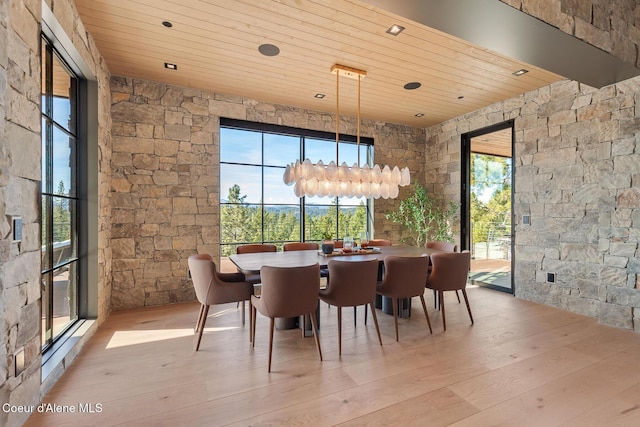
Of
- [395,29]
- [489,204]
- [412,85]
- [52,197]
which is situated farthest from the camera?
[489,204]

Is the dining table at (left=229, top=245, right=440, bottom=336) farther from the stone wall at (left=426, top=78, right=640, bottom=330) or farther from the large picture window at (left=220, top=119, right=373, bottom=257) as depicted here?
the stone wall at (left=426, top=78, right=640, bottom=330)

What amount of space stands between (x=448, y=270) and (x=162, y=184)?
3.78 m

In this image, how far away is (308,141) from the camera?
5086mm

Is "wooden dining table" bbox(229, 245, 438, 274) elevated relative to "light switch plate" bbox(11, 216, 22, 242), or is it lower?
lower

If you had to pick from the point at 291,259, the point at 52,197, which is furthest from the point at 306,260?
the point at 52,197

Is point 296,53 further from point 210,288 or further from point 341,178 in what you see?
point 210,288

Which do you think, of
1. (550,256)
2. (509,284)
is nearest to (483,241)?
(509,284)

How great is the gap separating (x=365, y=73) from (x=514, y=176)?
2.77 m

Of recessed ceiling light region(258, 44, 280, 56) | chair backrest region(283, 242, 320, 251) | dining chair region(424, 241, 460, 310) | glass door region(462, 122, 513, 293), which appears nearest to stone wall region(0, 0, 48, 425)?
recessed ceiling light region(258, 44, 280, 56)

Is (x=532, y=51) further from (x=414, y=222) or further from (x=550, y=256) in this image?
(x=414, y=222)

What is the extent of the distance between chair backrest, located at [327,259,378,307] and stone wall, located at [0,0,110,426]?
2.07 meters

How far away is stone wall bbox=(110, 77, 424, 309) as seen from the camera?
12.5 ft

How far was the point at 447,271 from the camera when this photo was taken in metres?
3.19

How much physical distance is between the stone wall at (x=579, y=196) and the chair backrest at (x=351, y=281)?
285cm
